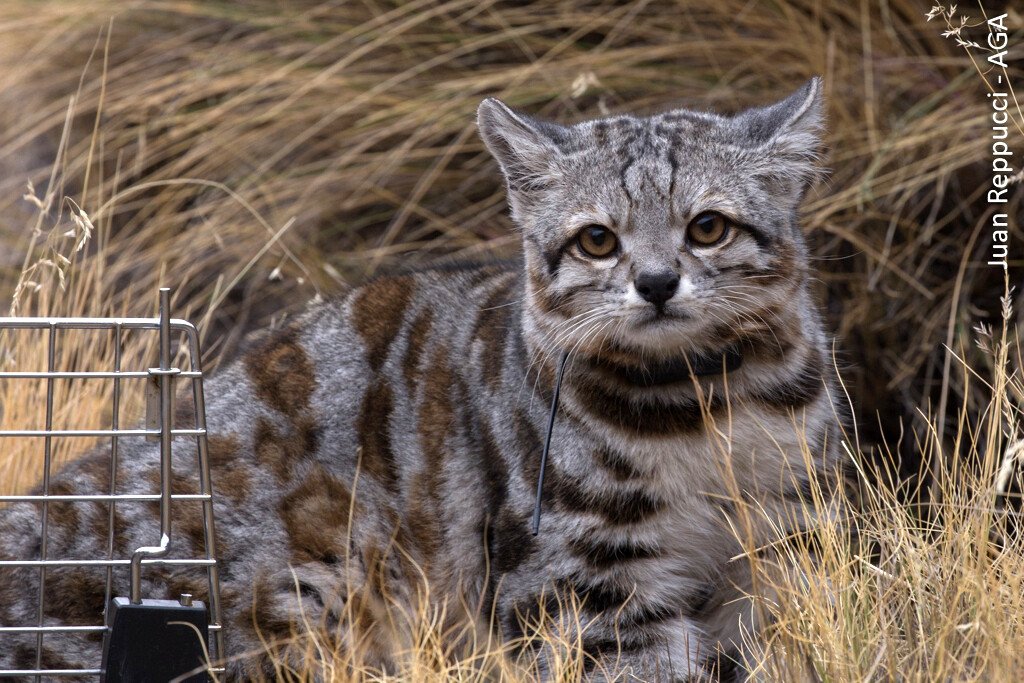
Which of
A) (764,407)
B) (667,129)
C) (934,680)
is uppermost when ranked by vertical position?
(667,129)

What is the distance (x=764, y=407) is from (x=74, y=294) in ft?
9.87

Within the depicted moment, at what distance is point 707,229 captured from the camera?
303cm

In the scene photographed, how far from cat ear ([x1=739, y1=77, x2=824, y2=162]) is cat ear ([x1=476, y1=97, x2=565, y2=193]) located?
0.51m

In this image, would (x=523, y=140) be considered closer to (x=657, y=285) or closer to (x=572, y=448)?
(x=657, y=285)

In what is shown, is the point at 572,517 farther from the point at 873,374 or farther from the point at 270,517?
the point at 873,374

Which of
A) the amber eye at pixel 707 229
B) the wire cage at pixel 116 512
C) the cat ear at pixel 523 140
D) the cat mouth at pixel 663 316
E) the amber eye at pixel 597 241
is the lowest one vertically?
the wire cage at pixel 116 512

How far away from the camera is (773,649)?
2770 mm

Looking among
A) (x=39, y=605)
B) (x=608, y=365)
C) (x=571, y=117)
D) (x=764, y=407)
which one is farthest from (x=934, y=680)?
(x=571, y=117)

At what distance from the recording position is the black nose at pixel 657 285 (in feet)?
9.39

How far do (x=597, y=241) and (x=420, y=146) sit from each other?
3053 millimetres

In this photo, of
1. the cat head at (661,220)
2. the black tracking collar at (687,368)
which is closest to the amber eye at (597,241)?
the cat head at (661,220)

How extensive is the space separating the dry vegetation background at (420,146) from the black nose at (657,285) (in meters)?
1.73

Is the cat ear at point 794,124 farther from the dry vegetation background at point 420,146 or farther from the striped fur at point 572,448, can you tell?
the dry vegetation background at point 420,146

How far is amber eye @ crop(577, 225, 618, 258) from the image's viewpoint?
120 inches
